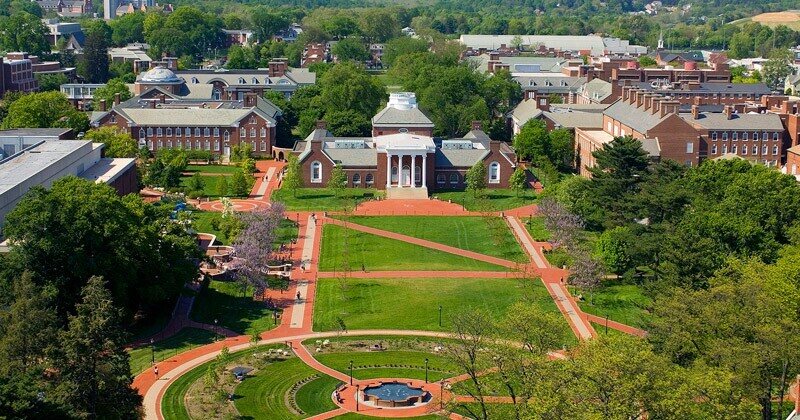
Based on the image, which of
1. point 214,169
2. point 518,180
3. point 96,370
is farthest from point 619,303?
point 214,169

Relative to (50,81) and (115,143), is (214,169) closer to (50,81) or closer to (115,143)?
(115,143)

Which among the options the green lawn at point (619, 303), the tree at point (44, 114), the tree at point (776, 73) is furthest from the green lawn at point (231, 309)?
the tree at point (776, 73)

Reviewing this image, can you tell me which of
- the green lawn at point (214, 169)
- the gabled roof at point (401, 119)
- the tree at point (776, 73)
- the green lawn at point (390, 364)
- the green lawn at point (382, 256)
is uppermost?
the tree at point (776, 73)

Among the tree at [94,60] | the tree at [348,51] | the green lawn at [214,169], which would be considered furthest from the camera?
the tree at [348,51]

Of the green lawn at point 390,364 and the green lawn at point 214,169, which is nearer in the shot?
the green lawn at point 390,364

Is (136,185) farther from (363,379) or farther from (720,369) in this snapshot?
(720,369)

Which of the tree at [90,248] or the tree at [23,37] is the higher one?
the tree at [23,37]

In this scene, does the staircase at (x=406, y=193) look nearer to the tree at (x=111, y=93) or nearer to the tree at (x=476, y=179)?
the tree at (x=476, y=179)
